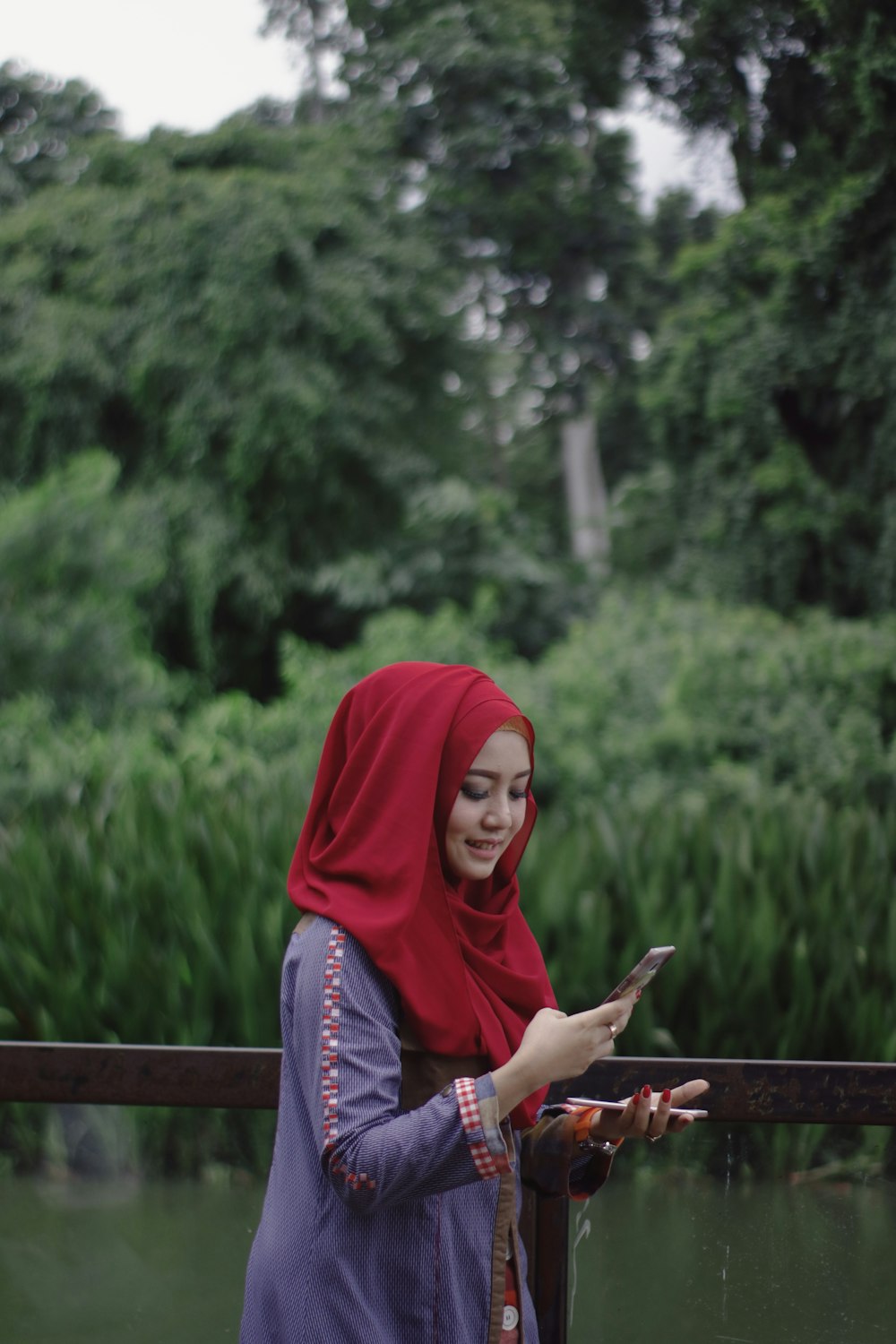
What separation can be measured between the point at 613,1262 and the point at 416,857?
0.96 m

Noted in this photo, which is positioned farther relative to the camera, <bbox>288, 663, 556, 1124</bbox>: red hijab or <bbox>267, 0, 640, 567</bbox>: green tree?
<bbox>267, 0, 640, 567</bbox>: green tree

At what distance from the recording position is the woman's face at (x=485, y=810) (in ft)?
3.86

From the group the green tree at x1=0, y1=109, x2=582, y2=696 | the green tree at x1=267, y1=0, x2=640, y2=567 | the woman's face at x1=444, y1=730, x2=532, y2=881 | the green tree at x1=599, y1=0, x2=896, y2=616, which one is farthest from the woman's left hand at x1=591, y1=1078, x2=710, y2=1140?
the green tree at x1=267, y1=0, x2=640, y2=567

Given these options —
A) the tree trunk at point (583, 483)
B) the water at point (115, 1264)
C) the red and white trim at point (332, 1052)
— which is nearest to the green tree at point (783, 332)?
the tree trunk at point (583, 483)

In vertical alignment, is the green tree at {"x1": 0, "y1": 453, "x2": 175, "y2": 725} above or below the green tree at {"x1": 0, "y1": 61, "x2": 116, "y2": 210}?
below

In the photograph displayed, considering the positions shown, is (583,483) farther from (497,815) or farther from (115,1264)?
(497,815)

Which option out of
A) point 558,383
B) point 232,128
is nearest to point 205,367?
point 232,128

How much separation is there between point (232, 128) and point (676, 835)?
897 cm

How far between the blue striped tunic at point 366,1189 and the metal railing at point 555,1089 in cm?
29

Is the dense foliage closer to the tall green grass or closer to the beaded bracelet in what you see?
the tall green grass

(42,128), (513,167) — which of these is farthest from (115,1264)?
(42,128)

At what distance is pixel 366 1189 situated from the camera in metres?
1.05

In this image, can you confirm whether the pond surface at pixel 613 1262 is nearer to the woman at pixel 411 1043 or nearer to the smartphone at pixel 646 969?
the woman at pixel 411 1043

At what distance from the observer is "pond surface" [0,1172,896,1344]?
166 centimetres
